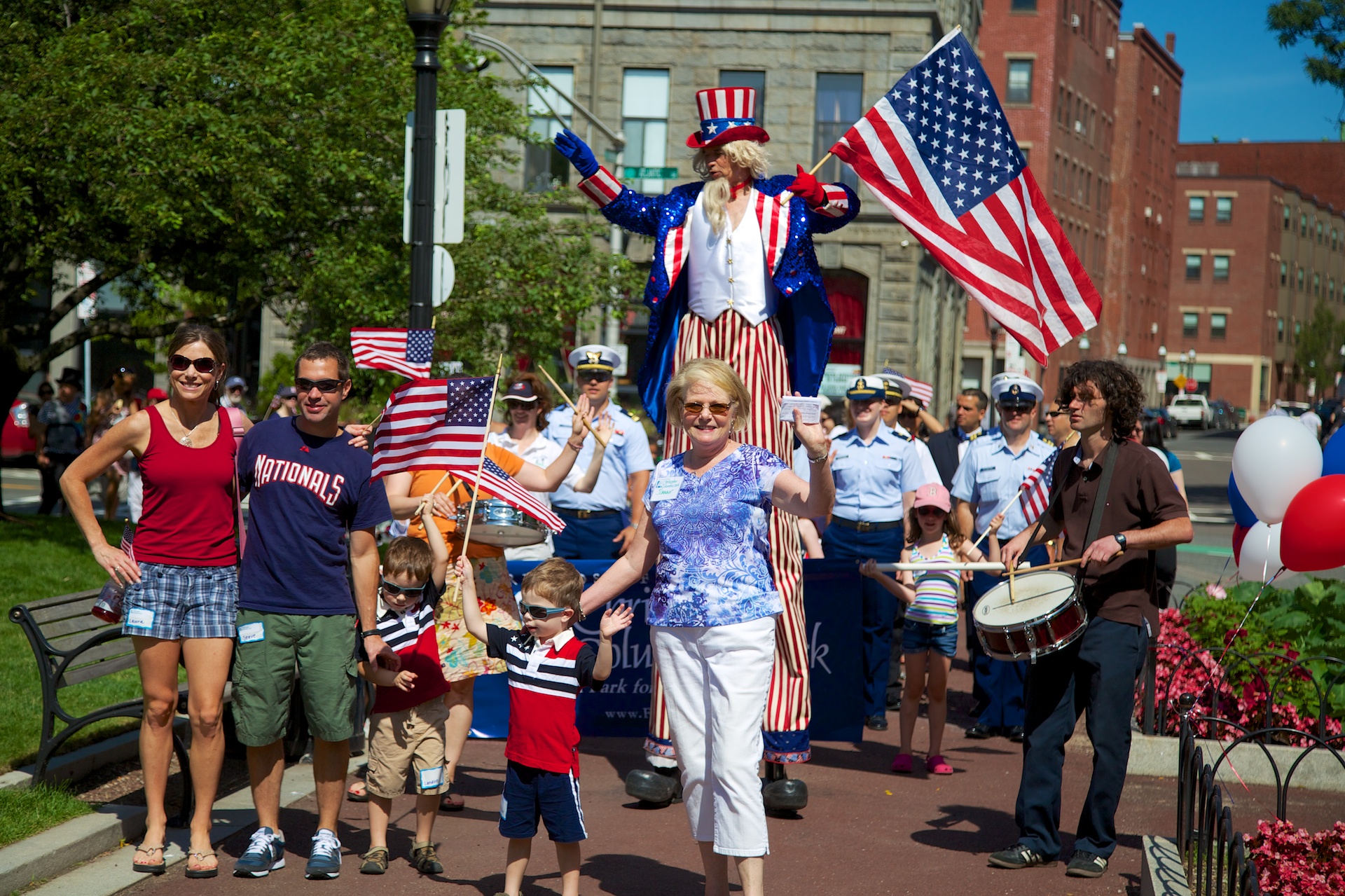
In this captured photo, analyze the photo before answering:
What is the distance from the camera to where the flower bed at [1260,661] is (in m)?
7.05

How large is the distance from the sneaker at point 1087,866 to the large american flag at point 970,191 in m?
2.34

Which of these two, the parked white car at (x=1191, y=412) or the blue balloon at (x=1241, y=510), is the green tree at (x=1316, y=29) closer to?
the blue balloon at (x=1241, y=510)

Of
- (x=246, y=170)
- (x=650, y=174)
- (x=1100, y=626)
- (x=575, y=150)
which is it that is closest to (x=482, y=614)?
(x=575, y=150)

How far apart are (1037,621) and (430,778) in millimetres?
2382

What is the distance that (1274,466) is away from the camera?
268 inches

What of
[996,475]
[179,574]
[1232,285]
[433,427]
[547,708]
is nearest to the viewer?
[547,708]

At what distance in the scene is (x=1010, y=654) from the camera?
5.37 metres

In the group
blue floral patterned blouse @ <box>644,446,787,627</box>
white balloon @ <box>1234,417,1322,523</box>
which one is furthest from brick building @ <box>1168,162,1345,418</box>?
blue floral patterned blouse @ <box>644,446,787,627</box>

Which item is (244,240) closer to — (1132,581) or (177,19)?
(177,19)

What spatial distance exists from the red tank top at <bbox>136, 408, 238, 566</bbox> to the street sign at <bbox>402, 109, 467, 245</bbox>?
112 inches

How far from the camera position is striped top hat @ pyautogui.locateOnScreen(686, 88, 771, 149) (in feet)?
21.2

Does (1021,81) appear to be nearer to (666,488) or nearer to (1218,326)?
(1218,326)

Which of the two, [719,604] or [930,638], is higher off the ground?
[719,604]

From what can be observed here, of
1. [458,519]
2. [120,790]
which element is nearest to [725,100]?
[458,519]
